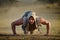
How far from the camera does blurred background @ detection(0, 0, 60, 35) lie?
113 inches

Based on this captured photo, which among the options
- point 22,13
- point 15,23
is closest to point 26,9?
point 22,13

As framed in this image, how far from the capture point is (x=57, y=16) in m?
2.88

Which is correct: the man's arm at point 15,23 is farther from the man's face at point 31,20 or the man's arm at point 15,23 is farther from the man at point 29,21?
the man's face at point 31,20

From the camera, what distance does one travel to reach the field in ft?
9.44

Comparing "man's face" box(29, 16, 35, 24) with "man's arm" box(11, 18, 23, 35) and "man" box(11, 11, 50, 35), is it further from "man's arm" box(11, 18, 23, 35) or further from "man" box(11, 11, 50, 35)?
"man's arm" box(11, 18, 23, 35)

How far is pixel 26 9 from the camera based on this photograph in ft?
9.50

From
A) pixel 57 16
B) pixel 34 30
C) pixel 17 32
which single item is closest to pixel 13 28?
pixel 17 32

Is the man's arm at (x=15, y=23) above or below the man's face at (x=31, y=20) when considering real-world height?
below

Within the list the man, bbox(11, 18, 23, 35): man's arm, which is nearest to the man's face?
the man

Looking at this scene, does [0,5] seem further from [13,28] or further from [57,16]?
[57,16]

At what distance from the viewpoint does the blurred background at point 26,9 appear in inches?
113

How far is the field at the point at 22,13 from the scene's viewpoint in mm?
2877

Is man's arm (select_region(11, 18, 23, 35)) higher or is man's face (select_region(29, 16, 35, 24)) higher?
man's face (select_region(29, 16, 35, 24))

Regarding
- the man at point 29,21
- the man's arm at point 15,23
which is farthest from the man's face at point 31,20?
the man's arm at point 15,23
